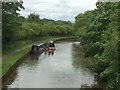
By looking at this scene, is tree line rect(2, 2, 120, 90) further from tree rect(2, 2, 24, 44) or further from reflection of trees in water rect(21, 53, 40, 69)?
reflection of trees in water rect(21, 53, 40, 69)

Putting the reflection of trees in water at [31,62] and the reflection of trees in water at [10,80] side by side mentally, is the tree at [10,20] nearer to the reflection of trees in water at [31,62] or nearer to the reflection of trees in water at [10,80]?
the reflection of trees in water at [31,62]

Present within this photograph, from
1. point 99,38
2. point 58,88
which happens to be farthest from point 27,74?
point 99,38

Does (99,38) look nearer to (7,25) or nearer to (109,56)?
(109,56)

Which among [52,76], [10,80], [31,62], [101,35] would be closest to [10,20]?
[31,62]

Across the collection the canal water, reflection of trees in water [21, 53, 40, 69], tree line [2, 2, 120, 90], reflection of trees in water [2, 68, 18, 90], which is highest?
tree line [2, 2, 120, 90]

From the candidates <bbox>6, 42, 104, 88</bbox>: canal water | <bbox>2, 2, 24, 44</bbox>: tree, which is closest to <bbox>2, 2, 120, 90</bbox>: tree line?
<bbox>2, 2, 24, 44</bbox>: tree

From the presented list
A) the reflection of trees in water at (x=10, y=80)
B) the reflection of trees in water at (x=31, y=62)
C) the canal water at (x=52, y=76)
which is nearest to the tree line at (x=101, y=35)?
the canal water at (x=52, y=76)

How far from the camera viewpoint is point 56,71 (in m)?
35.2

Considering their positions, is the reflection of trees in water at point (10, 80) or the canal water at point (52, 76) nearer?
the reflection of trees in water at point (10, 80)

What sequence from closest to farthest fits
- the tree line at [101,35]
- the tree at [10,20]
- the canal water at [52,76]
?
1. the tree line at [101,35]
2. the canal water at [52,76]
3. the tree at [10,20]

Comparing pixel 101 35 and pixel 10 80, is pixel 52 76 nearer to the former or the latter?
pixel 10 80

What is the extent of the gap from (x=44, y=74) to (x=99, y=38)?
8.24 meters

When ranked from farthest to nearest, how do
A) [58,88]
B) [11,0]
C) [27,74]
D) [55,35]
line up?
[55,35] < [11,0] < [27,74] < [58,88]

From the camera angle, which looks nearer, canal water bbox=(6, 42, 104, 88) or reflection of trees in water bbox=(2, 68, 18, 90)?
reflection of trees in water bbox=(2, 68, 18, 90)
